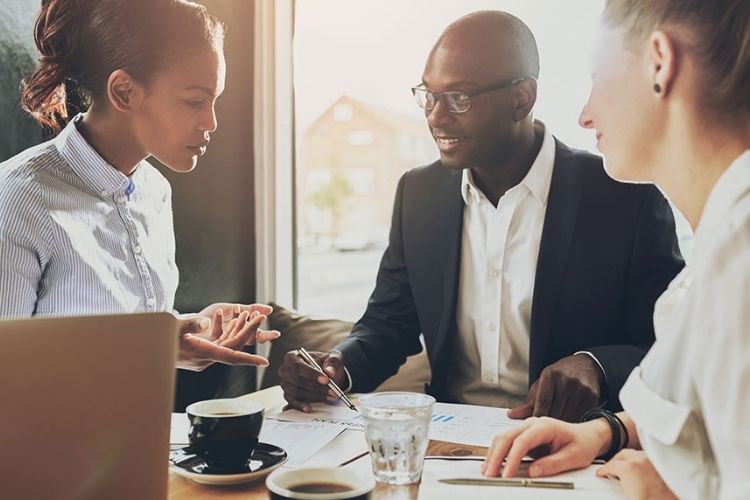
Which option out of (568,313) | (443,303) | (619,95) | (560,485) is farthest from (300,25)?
(560,485)

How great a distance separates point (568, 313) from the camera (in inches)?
68.9

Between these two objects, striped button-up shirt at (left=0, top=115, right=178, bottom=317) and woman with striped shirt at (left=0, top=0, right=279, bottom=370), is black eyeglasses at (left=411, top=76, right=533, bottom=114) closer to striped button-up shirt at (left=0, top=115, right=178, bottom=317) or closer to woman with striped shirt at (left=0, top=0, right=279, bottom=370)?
woman with striped shirt at (left=0, top=0, right=279, bottom=370)

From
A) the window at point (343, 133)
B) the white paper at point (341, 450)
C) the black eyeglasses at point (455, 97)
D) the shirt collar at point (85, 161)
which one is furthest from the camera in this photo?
the window at point (343, 133)

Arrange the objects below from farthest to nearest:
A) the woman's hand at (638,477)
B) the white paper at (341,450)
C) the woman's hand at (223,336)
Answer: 1. the woman's hand at (223,336)
2. the white paper at (341,450)
3. the woman's hand at (638,477)

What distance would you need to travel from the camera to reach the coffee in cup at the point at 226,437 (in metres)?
0.94

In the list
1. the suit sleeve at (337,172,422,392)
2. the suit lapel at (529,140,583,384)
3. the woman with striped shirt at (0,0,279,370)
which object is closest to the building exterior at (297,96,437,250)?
the suit sleeve at (337,172,422,392)

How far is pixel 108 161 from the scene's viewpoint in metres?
1.58

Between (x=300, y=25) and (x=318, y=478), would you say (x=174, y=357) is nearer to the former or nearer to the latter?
(x=318, y=478)

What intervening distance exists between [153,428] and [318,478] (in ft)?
0.57

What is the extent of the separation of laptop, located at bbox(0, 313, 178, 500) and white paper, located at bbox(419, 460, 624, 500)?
32cm

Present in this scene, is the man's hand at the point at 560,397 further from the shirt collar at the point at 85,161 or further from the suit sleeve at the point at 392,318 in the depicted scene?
the shirt collar at the point at 85,161

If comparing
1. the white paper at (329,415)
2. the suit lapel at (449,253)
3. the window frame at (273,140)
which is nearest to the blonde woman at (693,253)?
the white paper at (329,415)

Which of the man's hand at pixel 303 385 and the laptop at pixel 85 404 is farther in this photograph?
the man's hand at pixel 303 385

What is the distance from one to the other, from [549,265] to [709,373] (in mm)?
1131
